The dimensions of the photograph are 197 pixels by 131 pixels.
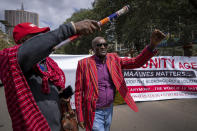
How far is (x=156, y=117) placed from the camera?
169 inches

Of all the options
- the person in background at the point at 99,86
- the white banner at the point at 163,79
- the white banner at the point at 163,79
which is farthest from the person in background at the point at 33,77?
the white banner at the point at 163,79

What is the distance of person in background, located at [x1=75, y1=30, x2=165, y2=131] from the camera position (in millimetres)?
2059

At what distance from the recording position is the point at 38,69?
1139 mm

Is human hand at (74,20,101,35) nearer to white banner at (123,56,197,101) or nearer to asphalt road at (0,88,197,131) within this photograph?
asphalt road at (0,88,197,131)

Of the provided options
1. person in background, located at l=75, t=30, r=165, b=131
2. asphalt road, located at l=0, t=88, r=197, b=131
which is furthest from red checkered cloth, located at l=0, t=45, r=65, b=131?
asphalt road, located at l=0, t=88, r=197, b=131

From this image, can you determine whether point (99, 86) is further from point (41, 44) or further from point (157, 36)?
point (41, 44)

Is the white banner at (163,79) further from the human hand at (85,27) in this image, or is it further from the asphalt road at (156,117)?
the human hand at (85,27)

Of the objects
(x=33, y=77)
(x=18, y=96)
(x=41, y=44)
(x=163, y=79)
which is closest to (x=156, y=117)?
(x=163, y=79)

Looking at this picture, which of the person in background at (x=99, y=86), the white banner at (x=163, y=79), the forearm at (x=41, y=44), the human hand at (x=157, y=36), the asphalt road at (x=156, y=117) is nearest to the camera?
the forearm at (x=41, y=44)

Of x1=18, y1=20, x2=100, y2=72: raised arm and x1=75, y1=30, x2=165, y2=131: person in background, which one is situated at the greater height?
x1=18, y1=20, x2=100, y2=72: raised arm

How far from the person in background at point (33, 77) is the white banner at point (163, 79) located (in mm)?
4058

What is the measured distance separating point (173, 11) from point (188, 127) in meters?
7.25

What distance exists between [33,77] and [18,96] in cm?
21

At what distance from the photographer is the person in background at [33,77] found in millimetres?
806
